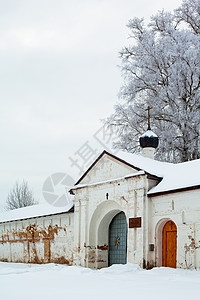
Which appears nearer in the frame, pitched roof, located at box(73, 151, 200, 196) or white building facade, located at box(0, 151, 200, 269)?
white building facade, located at box(0, 151, 200, 269)

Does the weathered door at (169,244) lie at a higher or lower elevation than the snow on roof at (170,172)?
lower

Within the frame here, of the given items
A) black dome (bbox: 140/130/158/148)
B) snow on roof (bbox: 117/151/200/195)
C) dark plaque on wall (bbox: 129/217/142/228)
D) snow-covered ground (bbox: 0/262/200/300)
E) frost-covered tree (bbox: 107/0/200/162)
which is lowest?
snow-covered ground (bbox: 0/262/200/300)

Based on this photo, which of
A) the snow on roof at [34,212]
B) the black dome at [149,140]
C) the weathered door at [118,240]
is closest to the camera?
the weathered door at [118,240]

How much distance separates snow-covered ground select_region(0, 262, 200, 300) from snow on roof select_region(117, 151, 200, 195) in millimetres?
2270

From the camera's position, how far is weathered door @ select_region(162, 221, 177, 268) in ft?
38.7

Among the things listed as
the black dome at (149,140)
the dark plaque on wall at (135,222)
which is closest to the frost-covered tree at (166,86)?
the black dome at (149,140)

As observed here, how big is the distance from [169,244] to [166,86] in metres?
10.5

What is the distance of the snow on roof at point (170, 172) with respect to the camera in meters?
11.6

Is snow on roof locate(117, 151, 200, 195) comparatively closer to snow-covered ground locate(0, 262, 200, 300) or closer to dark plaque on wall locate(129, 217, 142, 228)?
dark plaque on wall locate(129, 217, 142, 228)

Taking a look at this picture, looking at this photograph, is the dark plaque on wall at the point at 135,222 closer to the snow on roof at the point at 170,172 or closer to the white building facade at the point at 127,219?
the white building facade at the point at 127,219

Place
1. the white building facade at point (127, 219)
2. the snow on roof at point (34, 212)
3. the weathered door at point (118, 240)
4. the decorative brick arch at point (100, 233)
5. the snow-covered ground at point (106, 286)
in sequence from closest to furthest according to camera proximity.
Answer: the snow-covered ground at point (106, 286) → the white building facade at point (127, 219) → the weathered door at point (118, 240) → the decorative brick arch at point (100, 233) → the snow on roof at point (34, 212)

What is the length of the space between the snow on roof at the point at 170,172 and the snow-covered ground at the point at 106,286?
2270mm

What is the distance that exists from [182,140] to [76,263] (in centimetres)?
828

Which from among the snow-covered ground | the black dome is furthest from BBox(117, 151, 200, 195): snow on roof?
the snow-covered ground
